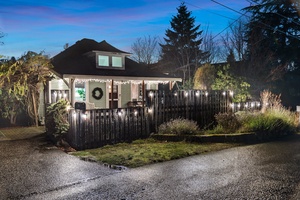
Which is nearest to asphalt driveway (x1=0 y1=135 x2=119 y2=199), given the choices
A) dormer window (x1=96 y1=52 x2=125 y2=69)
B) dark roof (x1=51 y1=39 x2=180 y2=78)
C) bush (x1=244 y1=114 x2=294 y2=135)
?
bush (x1=244 y1=114 x2=294 y2=135)

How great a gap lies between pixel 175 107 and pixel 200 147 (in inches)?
124

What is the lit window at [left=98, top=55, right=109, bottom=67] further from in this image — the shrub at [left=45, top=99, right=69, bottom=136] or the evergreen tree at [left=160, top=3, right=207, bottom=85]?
the evergreen tree at [left=160, top=3, right=207, bottom=85]

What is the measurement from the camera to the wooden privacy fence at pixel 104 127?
8.91 meters

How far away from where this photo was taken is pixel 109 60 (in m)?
17.7

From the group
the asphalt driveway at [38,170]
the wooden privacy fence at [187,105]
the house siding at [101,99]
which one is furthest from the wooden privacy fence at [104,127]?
the house siding at [101,99]

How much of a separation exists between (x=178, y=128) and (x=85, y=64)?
28.7 feet

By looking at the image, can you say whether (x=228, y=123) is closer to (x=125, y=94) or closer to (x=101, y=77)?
(x=101, y=77)

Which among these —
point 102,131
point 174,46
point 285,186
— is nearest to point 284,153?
point 285,186

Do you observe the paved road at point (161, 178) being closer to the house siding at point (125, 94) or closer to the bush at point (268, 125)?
the bush at point (268, 125)

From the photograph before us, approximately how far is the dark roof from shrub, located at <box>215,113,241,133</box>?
7.15m

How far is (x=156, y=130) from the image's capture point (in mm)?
10906

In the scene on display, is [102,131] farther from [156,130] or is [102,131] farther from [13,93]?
[13,93]

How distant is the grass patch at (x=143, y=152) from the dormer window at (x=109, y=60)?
8.56 m

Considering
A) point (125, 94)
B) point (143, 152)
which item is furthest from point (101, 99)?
point (143, 152)
